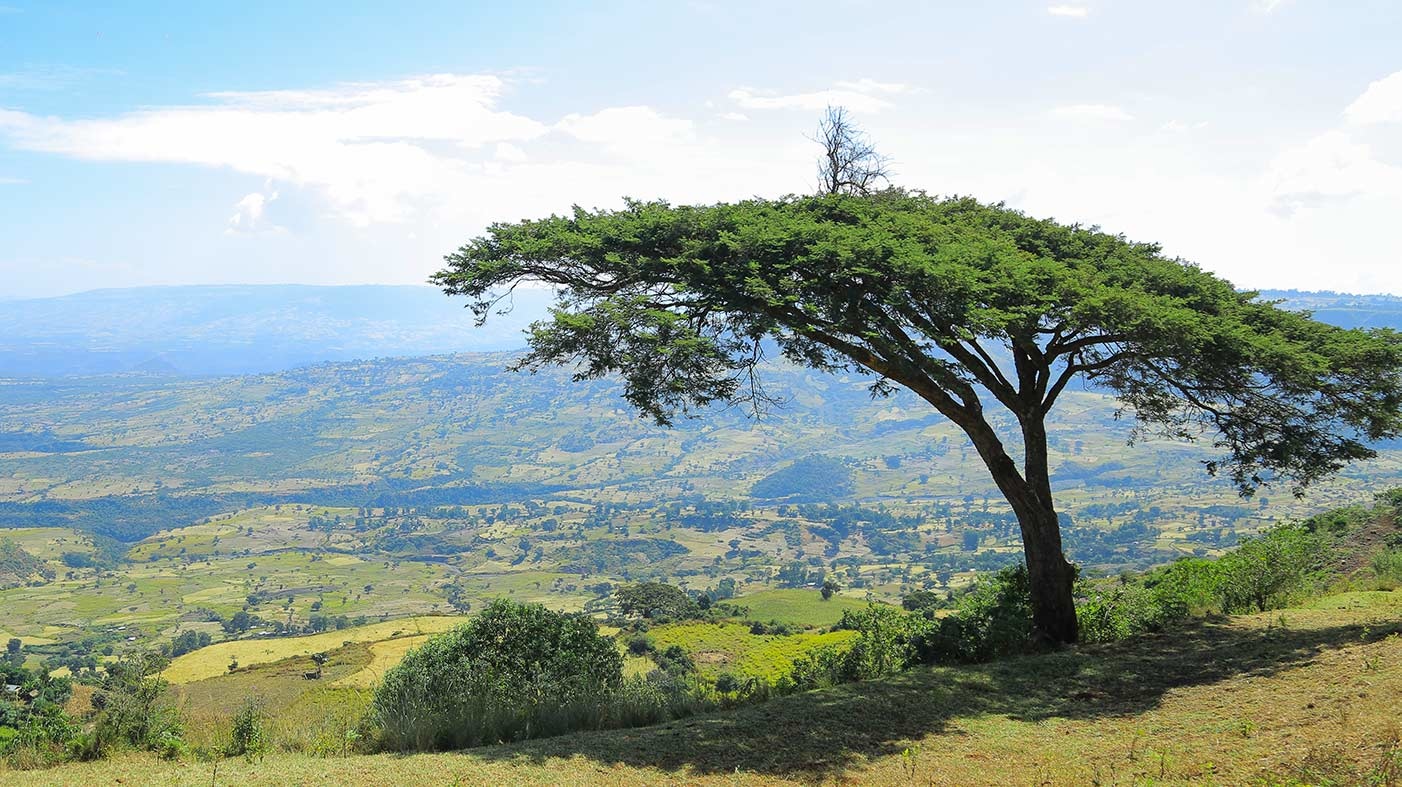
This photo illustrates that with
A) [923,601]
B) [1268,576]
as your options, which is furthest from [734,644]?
[1268,576]

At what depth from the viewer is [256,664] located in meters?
62.4

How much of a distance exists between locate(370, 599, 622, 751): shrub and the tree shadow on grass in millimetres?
634

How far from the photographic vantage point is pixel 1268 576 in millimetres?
14055

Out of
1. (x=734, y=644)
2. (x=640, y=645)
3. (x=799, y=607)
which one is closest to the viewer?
(x=640, y=645)

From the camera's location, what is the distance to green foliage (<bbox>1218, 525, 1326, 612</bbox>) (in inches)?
554

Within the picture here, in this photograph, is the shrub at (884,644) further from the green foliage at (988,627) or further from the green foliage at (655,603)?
the green foliage at (655,603)

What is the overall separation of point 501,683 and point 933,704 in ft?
17.1

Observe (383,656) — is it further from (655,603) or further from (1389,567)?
(1389,567)

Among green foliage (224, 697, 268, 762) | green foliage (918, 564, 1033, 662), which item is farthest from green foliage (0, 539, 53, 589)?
green foliage (918, 564, 1033, 662)

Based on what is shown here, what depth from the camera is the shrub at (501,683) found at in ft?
29.6

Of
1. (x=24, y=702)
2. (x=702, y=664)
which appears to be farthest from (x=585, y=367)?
(x=702, y=664)

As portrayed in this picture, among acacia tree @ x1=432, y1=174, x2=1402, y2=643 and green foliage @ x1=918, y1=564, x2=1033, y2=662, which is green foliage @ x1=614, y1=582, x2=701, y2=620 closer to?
green foliage @ x1=918, y1=564, x2=1033, y2=662

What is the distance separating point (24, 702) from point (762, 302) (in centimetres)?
1616

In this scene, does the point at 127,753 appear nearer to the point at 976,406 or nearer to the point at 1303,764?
the point at 1303,764
